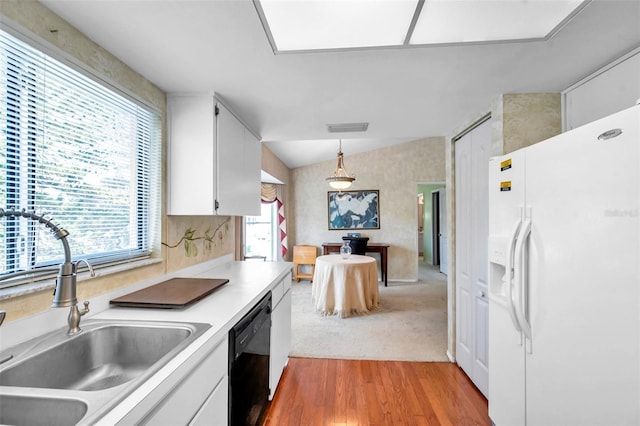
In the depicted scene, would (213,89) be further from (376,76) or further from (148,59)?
(376,76)

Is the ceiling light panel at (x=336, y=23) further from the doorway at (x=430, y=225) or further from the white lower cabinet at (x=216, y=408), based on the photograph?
the doorway at (x=430, y=225)

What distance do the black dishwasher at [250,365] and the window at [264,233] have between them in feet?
12.1

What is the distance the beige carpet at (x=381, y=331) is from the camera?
9.23 feet

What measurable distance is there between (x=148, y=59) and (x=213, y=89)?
16.0 inches

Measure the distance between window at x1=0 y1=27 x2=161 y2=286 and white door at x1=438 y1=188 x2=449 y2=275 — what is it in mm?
6509

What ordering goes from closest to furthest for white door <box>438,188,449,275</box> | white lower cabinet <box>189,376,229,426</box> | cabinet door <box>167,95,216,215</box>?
white lower cabinet <box>189,376,229,426</box>, cabinet door <box>167,95,216,215</box>, white door <box>438,188,449,275</box>

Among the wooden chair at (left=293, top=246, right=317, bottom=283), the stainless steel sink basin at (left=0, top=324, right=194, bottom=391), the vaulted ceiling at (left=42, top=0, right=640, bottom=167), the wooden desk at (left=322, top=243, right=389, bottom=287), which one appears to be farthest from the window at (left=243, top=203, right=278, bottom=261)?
the stainless steel sink basin at (left=0, top=324, right=194, bottom=391)

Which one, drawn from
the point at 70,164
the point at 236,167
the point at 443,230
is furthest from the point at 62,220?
the point at 443,230

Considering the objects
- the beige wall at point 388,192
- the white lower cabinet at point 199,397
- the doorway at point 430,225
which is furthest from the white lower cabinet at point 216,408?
→ the doorway at point 430,225

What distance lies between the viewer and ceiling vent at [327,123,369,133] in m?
2.57

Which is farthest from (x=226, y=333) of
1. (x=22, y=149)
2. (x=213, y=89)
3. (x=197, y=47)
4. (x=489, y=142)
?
(x=489, y=142)

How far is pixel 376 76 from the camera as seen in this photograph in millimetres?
1658

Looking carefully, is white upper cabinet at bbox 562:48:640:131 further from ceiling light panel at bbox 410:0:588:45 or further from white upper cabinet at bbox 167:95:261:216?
white upper cabinet at bbox 167:95:261:216

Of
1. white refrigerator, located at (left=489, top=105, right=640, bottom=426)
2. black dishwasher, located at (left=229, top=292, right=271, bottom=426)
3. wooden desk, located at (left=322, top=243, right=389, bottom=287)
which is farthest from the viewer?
wooden desk, located at (left=322, top=243, right=389, bottom=287)
